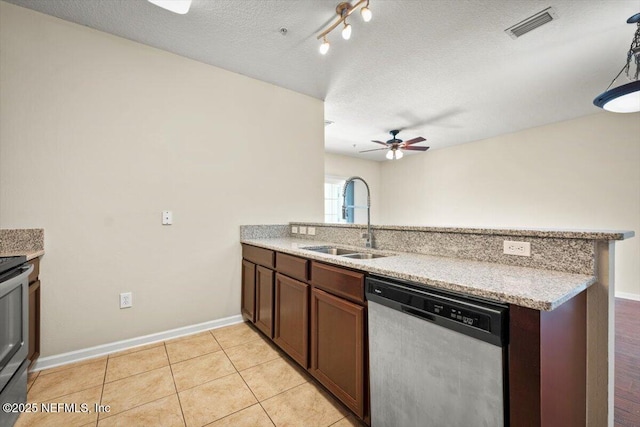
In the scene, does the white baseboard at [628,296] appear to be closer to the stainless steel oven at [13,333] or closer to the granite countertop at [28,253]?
the stainless steel oven at [13,333]

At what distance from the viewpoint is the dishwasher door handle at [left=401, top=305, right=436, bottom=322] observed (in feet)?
3.60

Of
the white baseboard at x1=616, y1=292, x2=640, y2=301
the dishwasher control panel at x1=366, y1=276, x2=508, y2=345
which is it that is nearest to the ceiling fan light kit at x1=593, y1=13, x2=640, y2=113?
the dishwasher control panel at x1=366, y1=276, x2=508, y2=345

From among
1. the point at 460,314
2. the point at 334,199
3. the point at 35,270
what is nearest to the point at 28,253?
the point at 35,270

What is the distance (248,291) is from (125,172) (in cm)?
149

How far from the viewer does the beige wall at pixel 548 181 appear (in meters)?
3.91

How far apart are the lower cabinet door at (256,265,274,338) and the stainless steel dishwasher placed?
116cm

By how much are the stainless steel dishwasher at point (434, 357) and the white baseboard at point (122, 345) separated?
1.88 meters

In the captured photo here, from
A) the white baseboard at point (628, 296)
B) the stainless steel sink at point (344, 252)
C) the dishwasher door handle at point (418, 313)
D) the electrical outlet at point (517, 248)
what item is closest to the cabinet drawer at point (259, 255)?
the stainless steel sink at point (344, 252)

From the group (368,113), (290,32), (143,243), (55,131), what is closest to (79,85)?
(55,131)

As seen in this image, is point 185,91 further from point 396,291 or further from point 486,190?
point 486,190

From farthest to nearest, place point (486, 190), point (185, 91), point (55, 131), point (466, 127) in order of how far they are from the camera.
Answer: point (486, 190), point (466, 127), point (185, 91), point (55, 131)

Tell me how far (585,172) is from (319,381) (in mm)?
4966

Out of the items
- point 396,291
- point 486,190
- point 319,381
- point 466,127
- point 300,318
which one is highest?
point 466,127

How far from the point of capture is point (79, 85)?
2.18 meters
